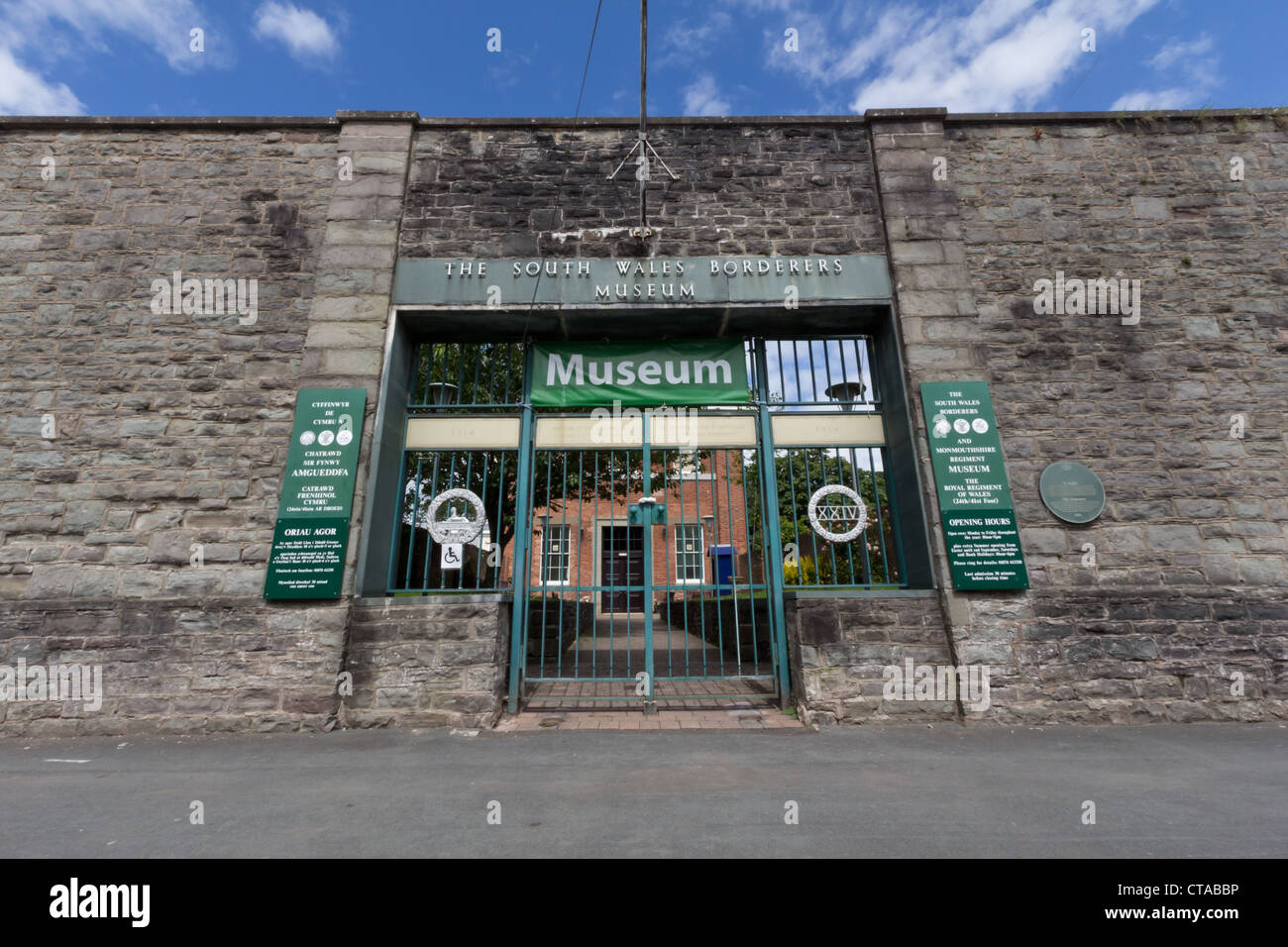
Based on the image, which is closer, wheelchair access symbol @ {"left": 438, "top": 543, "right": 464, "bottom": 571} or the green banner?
wheelchair access symbol @ {"left": 438, "top": 543, "right": 464, "bottom": 571}

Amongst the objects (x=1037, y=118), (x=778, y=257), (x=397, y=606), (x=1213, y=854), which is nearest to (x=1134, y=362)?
(x=1037, y=118)

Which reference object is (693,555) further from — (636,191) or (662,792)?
(636,191)

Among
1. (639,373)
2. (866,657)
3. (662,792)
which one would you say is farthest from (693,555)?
(662,792)

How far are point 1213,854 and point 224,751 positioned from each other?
6.34 metres

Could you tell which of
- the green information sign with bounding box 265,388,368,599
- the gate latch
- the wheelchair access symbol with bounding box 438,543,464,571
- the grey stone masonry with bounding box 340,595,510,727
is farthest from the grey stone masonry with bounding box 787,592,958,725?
the green information sign with bounding box 265,388,368,599

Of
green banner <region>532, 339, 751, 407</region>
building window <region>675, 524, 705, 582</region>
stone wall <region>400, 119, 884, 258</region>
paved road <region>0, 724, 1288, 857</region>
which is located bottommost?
paved road <region>0, 724, 1288, 857</region>

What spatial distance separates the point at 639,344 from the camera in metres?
6.86

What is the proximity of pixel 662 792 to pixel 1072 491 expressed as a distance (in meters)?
5.14

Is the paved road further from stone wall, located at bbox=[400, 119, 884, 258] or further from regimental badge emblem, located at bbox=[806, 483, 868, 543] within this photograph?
stone wall, located at bbox=[400, 119, 884, 258]

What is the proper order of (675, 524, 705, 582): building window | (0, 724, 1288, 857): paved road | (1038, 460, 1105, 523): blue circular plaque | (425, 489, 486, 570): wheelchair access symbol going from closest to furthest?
(0, 724, 1288, 857): paved road, (1038, 460, 1105, 523): blue circular plaque, (675, 524, 705, 582): building window, (425, 489, 486, 570): wheelchair access symbol

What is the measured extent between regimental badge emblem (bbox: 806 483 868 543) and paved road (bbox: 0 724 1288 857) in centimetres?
204

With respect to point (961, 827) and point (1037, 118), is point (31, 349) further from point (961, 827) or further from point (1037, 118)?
point (1037, 118)

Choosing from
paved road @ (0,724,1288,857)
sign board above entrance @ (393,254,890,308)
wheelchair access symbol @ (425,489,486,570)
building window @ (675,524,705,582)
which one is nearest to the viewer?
paved road @ (0,724,1288,857)

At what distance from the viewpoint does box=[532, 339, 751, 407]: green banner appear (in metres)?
6.61
